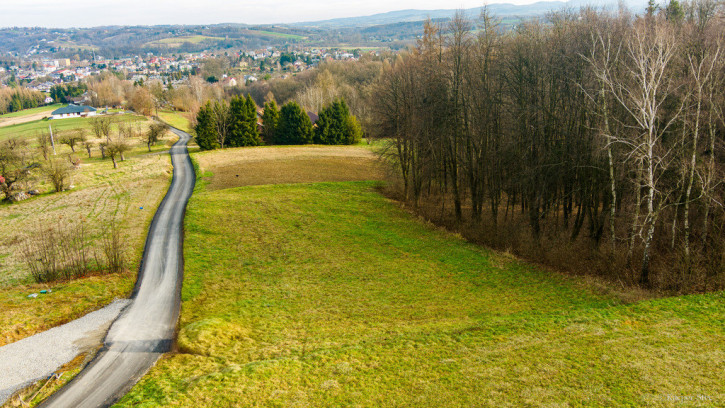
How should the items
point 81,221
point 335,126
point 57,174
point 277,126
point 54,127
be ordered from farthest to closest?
point 54,127 → point 277,126 → point 335,126 → point 57,174 → point 81,221

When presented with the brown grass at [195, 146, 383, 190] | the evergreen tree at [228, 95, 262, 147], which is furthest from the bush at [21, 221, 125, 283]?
the evergreen tree at [228, 95, 262, 147]

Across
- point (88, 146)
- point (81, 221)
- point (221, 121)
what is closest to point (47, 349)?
point (81, 221)

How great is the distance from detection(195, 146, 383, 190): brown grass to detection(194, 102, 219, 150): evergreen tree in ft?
9.08

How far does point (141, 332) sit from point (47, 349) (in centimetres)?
296

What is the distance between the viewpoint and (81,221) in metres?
28.8

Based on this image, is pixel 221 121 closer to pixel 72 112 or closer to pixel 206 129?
pixel 206 129

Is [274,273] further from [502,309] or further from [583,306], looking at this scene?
[583,306]

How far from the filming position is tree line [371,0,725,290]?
56.2 ft

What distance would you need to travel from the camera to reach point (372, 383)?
11.4 meters

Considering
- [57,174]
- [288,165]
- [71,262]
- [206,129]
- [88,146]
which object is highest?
[206,129]

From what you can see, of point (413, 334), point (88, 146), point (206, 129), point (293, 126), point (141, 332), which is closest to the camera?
point (413, 334)

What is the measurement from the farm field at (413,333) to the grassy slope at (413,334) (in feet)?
0.18

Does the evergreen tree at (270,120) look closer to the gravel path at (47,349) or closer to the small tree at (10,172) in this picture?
the small tree at (10,172)

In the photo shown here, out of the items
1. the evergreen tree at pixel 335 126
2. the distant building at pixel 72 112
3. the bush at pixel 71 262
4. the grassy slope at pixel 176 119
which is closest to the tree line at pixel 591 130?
the bush at pixel 71 262
